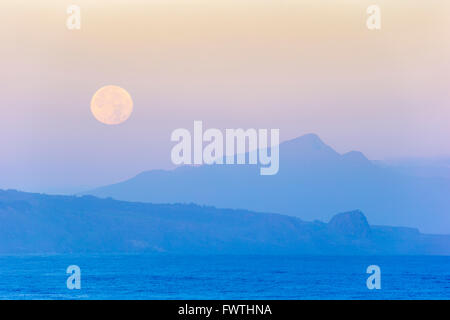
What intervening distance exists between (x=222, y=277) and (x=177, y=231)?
A: 805 cm

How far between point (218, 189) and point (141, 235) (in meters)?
8.84

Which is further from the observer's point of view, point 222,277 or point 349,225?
point 349,225

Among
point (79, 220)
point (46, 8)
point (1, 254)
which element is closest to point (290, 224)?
point (79, 220)

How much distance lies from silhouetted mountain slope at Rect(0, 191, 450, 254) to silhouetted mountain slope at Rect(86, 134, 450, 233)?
87 centimetres

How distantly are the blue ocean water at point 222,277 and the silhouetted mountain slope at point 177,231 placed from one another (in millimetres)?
729

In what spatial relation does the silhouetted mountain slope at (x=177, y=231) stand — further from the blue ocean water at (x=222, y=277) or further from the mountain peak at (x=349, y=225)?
the blue ocean water at (x=222, y=277)

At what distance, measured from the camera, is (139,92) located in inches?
952

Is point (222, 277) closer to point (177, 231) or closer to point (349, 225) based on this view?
point (177, 231)

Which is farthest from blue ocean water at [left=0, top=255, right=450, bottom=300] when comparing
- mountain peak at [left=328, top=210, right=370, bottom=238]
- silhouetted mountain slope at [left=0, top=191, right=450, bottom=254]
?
mountain peak at [left=328, top=210, right=370, bottom=238]

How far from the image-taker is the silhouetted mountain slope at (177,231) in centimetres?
3309

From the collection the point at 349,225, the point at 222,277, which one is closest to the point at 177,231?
the point at 222,277

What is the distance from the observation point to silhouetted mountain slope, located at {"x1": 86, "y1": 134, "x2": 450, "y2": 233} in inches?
1115

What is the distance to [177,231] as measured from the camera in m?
36.5

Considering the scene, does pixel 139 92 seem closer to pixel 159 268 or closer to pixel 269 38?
pixel 269 38
